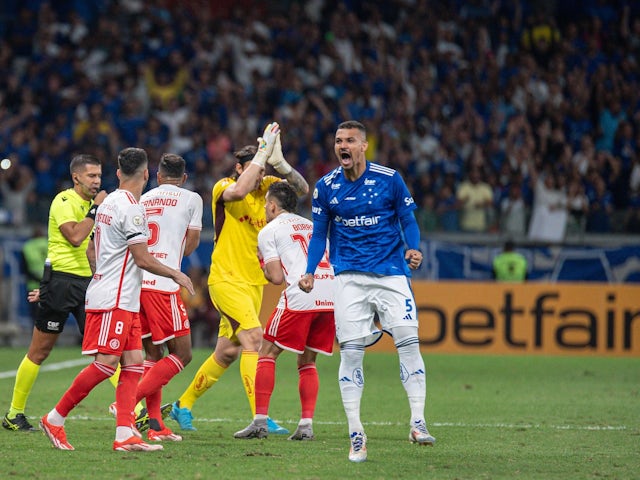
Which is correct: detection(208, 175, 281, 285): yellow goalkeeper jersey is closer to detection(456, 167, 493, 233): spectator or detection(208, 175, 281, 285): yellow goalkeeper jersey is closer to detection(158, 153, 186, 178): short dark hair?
detection(158, 153, 186, 178): short dark hair

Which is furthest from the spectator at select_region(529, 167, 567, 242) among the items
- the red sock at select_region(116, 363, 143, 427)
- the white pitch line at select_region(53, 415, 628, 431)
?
the red sock at select_region(116, 363, 143, 427)

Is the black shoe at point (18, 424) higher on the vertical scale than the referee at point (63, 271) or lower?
lower

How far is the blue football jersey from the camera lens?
8.53 m

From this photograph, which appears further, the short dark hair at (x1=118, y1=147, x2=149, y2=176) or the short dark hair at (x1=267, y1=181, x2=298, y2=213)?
the short dark hair at (x1=267, y1=181, x2=298, y2=213)

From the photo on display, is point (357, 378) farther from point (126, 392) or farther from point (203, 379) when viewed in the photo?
point (203, 379)

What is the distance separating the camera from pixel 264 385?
9.41m

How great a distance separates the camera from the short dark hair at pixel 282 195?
956 cm

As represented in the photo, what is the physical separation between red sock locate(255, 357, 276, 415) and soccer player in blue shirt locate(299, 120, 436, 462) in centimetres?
112

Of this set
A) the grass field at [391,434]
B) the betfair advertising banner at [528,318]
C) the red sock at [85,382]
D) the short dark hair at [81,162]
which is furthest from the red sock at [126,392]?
the betfair advertising banner at [528,318]

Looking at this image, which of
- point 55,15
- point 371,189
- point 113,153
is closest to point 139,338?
point 371,189

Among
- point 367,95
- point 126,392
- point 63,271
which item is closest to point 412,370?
point 126,392

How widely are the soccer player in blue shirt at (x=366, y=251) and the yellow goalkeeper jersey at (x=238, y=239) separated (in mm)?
1559

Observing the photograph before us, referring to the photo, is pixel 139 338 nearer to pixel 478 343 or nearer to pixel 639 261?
pixel 478 343

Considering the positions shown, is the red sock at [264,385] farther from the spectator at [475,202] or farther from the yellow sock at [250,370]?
the spectator at [475,202]
